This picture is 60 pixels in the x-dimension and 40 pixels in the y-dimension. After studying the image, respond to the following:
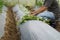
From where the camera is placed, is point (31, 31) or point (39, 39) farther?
point (31, 31)

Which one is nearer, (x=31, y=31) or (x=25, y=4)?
(x=31, y=31)

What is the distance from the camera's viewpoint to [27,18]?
4.07 m

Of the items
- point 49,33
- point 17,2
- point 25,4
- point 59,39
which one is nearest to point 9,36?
point 49,33

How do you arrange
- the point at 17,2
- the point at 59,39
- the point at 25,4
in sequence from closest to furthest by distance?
the point at 59,39, the point at 25,4, the point at 17,2

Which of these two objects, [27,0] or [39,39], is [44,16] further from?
[27,0]

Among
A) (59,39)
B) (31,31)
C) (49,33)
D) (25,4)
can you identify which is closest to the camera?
(59,39)

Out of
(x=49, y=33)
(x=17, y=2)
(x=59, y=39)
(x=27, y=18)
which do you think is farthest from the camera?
(x=17, y=2)

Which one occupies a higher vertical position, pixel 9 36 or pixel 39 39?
pixel 39 39

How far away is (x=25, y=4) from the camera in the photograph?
8.43 metres

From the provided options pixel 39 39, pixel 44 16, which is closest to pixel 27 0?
pixel 44 16

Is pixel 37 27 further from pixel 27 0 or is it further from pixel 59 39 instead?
pixel 27 0

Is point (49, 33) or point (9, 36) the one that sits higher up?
point (49, 33)

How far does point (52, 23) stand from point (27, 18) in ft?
1.94

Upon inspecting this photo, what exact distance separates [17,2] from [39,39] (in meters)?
6.58
